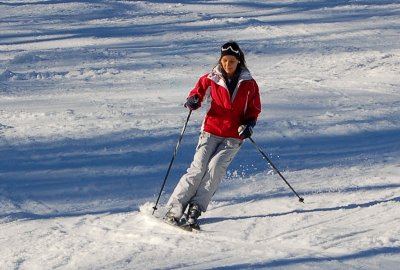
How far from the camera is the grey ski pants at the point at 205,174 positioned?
6.30 meters

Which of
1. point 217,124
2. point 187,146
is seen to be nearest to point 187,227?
point 217,124

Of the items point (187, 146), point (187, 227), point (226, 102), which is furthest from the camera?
point (187, 146)

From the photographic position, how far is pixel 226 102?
246 inches

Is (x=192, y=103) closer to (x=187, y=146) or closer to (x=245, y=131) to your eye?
(x=245, y=131)

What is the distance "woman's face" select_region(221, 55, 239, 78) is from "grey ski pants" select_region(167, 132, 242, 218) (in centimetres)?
53

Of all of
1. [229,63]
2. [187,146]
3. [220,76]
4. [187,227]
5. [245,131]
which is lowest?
[187,146]

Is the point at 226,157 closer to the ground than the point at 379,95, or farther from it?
farther from it

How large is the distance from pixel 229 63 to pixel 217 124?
0.50 metres

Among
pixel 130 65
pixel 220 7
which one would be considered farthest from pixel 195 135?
pixel 220 7

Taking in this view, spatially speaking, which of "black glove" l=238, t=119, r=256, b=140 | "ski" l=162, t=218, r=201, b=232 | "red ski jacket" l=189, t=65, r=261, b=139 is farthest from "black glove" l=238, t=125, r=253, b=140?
"ski" l=162, t=218, r=201, b=232

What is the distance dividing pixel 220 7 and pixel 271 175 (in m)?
12.0

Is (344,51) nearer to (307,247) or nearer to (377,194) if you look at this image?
(377,194)

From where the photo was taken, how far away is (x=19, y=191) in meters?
7.29

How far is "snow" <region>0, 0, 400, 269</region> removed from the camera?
18.9 ft
